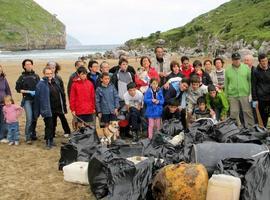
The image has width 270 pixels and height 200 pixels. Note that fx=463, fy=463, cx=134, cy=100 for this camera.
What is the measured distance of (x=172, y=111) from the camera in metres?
8.69

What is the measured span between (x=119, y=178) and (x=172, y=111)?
129 inches

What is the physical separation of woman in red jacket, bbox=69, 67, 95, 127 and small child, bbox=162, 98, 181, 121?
55.1 inches

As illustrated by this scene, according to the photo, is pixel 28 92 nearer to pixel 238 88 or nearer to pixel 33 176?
pixel 33 176

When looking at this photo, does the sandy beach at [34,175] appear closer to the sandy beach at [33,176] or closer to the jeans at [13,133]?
the sandy beach at [33,176]

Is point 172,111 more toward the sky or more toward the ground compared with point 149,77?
more toward the ground

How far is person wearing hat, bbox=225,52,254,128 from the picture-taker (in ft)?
28.6

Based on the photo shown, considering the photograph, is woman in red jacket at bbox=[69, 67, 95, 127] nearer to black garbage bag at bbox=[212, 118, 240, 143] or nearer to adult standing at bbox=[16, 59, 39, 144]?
adult standing at bbox=[16, 59, 39, 144]

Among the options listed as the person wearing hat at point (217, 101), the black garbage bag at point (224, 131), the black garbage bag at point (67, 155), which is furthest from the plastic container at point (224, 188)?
the person wearing hat at point (217, 101)

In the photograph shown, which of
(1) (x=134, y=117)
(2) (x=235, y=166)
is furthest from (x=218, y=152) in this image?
(1) (x=134, y=117)

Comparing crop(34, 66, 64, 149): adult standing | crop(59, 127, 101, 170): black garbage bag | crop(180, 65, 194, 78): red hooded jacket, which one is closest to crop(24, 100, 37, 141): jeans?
crop(34, 66, 64, 149): adult standing

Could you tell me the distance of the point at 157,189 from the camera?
209 inches

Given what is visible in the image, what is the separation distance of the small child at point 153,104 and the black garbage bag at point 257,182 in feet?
11.6

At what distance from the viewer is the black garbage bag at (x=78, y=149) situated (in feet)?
23.4

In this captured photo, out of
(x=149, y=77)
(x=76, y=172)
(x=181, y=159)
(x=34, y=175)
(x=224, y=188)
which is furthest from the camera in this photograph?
(x=149, y=77)
